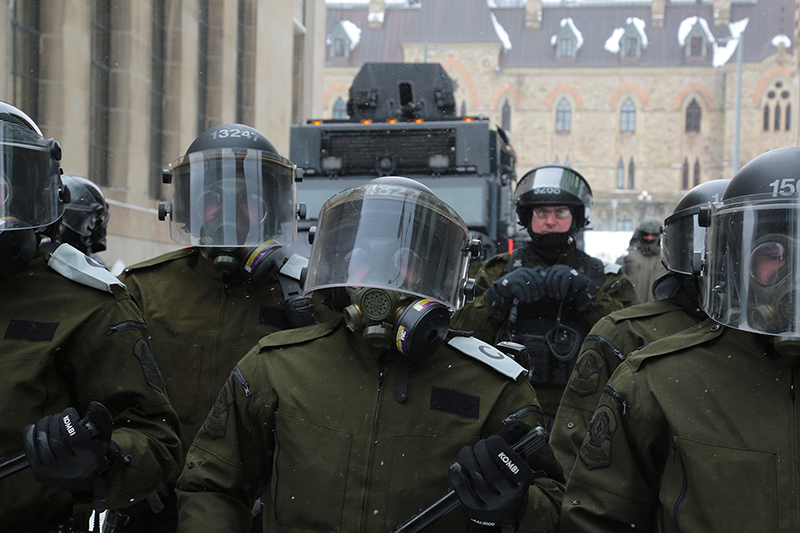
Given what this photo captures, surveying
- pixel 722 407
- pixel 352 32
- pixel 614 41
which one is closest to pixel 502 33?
pixel 614 41

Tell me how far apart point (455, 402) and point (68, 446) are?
0.96 m

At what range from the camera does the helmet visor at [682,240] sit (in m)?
3.48

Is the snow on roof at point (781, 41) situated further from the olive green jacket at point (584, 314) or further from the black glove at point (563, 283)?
the black glove at point (563, 283)

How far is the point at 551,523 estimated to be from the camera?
2.18 metres

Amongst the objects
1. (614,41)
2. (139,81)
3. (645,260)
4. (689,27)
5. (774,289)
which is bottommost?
(645,260)

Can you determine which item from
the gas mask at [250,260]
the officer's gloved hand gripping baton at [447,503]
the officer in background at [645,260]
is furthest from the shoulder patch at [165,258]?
the officer in background at [645,260]

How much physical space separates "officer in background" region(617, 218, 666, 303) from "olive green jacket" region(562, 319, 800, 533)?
559cm

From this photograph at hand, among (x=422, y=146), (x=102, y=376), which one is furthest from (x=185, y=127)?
(x=102, y=376)

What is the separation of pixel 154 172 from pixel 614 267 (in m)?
11.4

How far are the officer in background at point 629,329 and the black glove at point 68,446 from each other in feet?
5.44

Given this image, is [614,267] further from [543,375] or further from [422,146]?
[422,146]

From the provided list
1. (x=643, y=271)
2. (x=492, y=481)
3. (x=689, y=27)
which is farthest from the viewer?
(x=689, y=27)

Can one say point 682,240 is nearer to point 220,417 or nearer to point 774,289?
point 774,289

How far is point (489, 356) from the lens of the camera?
2352mm
